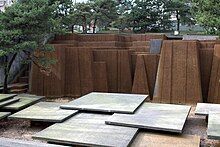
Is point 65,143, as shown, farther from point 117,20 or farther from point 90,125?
point 117,20

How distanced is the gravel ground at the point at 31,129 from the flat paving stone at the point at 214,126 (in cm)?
37

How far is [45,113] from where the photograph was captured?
5.29m

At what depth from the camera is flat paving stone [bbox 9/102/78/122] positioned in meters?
4.96

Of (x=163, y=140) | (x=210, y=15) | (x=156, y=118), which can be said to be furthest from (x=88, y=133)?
(x=210, y=15)

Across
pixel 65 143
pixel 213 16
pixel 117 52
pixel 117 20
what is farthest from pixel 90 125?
pixel 117 20

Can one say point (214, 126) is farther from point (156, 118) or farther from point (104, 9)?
point (104, 9)

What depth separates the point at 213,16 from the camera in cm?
518

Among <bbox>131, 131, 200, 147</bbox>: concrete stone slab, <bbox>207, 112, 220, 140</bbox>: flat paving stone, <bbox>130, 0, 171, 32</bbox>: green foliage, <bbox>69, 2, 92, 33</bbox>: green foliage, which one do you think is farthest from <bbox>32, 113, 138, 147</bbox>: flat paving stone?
<bbox>130, 0, 171, 32</bbox>: green foliage

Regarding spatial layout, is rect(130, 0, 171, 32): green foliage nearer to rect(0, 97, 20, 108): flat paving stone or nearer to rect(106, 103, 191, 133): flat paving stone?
rect(106, 103, 191, 133): flat paving stone

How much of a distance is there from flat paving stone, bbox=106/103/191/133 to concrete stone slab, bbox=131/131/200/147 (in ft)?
0.43

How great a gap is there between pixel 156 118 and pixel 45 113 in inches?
77.6

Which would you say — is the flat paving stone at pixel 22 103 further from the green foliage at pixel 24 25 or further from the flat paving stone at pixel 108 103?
the green foliage at pixel 24 25

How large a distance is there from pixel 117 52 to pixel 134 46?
1.45 metres

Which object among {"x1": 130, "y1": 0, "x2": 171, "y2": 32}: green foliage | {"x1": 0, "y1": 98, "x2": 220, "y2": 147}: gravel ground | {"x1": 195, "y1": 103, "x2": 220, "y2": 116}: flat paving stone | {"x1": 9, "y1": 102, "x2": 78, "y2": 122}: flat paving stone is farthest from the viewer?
{"x1": 130, "y1": 0, "x2": 171, "y2": 32}: green foliage
